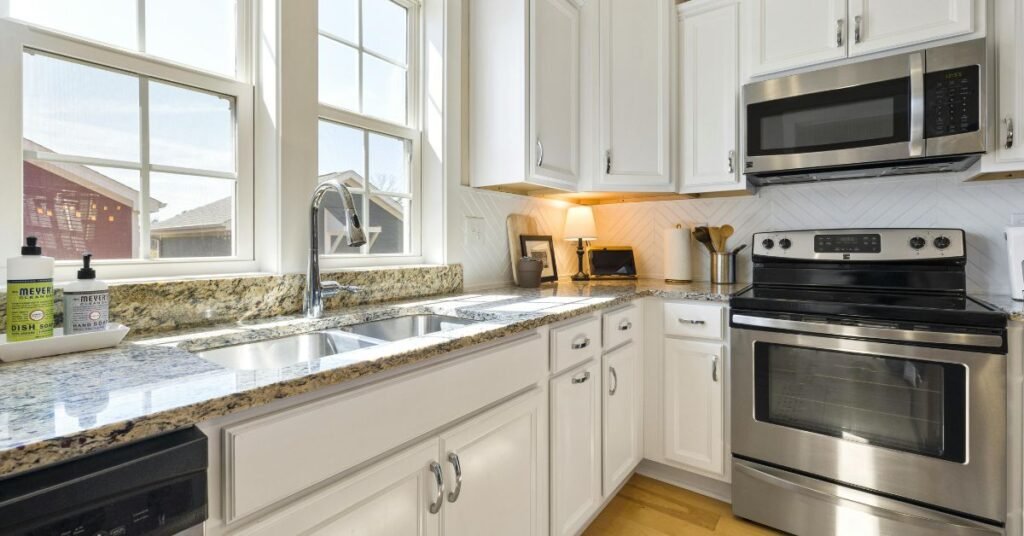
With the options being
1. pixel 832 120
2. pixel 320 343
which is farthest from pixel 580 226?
pixel 320 343

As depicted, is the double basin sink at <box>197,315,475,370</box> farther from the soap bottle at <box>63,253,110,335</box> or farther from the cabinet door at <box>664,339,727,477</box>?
the cabinet door at <box>664,339,727,477</box>

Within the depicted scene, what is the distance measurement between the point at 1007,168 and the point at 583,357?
1.74m

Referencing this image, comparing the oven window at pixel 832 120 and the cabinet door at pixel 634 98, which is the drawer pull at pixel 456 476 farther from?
the oven window at pixel 832 120

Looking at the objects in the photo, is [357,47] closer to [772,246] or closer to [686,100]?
[686,100]

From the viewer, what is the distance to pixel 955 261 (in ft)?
6.21

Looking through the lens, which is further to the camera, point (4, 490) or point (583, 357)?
point (583, 357)

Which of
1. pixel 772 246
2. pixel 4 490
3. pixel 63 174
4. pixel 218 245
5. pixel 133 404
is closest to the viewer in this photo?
pixel 4 490

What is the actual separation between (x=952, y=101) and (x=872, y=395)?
1.14m

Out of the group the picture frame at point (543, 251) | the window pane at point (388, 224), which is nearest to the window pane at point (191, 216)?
the window pane at point (388, 224)

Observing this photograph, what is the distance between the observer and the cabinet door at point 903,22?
1788 millimetres

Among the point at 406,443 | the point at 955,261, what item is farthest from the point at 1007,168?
the point at 406,443

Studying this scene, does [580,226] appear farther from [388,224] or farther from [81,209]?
Result: [81,209]

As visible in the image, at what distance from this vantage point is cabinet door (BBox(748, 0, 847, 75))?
201cm

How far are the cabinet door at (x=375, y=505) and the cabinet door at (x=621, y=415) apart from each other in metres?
1.01
